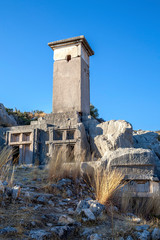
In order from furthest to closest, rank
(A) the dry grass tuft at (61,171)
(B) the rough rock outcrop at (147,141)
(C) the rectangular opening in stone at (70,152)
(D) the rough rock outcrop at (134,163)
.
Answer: (B) the rough rock outcrop at (147,141), (C) the rectangular opening in stone at (70,152), (A) the dry grass tuft at (61,171), (D) the rough rock outcrop at (134,163)

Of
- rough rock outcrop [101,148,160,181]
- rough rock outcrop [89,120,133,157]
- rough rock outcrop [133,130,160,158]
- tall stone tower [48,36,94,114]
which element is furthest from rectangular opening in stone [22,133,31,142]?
rough rock outcrop [101,148,160,181]

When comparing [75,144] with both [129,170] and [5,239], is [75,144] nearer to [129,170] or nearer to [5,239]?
[129,170]

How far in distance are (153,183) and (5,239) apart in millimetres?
3791

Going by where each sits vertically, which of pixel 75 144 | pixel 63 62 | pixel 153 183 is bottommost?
pixel 153 183

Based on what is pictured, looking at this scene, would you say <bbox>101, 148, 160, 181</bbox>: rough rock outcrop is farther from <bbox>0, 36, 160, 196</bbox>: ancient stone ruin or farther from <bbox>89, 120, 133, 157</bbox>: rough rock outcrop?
<bbox>89, 120, 133, 157</bbox>: rough rock outcrop

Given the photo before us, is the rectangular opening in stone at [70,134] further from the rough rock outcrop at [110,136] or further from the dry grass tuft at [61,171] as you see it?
the dry grass tuft at [61,171]

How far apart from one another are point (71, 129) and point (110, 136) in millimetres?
1720

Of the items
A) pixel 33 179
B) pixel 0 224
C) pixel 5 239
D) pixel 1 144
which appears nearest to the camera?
pixel 5 239

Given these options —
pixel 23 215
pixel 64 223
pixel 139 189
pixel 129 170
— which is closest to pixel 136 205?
pixel 139 189

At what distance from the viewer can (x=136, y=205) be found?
5082mm

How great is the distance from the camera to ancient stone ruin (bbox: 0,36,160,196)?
30.6 ft

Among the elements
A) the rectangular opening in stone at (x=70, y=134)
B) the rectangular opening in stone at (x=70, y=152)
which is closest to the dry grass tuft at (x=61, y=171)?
the rectangular opening in stone at (x=70, y=152)

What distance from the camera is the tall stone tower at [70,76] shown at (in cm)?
1105

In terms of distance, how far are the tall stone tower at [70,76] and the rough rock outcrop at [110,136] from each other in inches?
58.8
